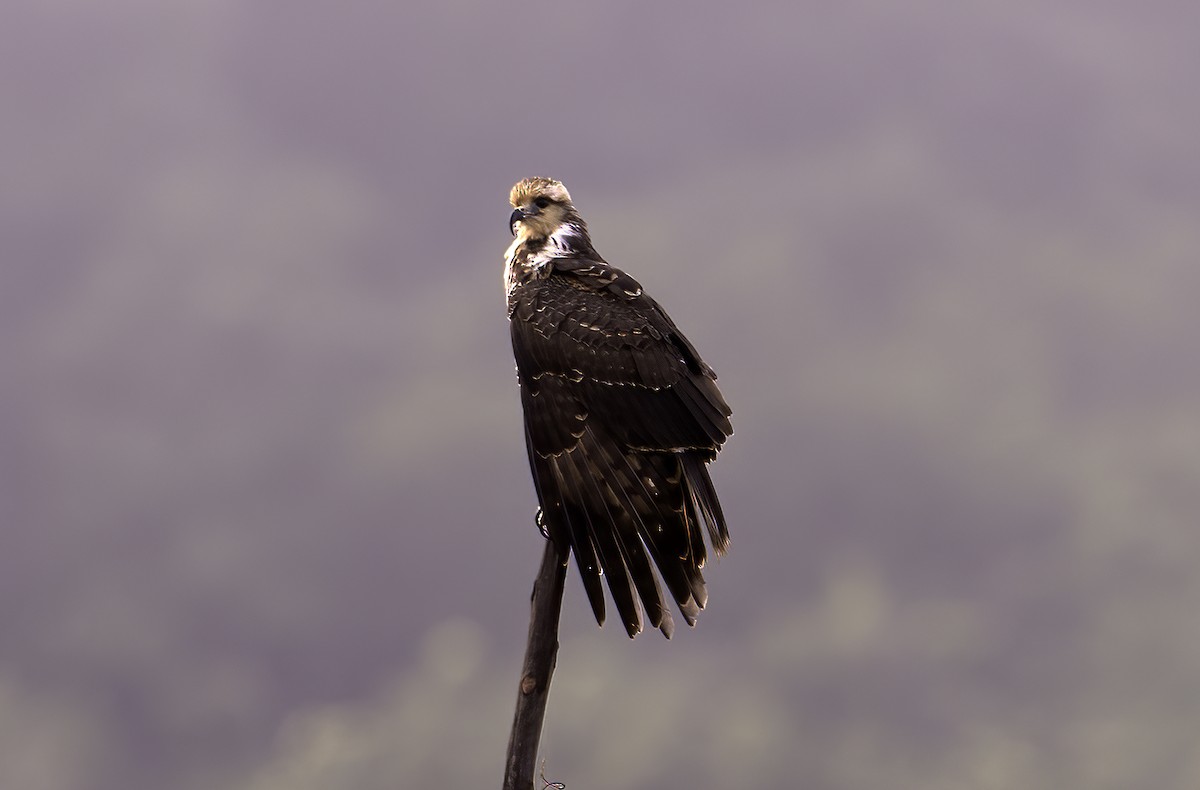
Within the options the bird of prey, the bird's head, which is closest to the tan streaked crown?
the bird's head

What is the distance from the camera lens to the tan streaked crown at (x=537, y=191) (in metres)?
10.7

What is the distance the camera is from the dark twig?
8359 mm

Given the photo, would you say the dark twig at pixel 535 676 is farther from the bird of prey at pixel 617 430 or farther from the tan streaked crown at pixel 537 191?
the tan streaked crown at pixel 537 191

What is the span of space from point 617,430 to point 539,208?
2.81m

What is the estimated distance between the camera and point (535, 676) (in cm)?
841

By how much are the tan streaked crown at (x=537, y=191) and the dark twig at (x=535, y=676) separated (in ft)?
11.7

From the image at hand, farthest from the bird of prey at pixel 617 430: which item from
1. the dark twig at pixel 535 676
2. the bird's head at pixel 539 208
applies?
the bird's head at pixel 539 208

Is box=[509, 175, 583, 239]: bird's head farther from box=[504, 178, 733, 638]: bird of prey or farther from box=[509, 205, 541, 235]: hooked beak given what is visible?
box=[504, 178, 733, 638]: bird of prey

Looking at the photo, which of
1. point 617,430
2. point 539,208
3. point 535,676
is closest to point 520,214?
point 539,208

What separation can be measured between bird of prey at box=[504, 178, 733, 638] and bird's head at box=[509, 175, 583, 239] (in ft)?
2.11

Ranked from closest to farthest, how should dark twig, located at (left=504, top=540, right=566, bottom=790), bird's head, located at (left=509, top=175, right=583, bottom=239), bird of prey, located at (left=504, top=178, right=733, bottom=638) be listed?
bird of prey, located at (left=504, top=178, right=733, bottom=638), dark twig, located at (left=504, top=540, right=566, bottom=790), bird's head, located at (left=509, top=175, right=583, bottom=239)

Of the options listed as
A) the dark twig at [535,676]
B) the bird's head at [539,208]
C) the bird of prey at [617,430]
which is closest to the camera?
the bird of prey at [617,430]

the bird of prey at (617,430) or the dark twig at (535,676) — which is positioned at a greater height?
the bird of prey at (617,430)

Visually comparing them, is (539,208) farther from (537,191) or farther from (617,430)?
(617,430)
